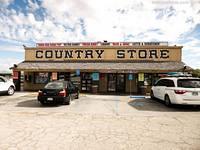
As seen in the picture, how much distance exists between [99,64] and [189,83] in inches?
453

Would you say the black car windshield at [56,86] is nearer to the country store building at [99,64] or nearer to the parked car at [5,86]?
the parked car at [5,86]

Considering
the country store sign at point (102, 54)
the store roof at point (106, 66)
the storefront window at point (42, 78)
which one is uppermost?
the country store sign at point (102, 54)

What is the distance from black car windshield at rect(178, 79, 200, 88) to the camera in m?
12.2

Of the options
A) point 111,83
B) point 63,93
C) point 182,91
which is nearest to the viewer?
point 182,91

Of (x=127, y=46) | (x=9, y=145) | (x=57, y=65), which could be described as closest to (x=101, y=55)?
(x=127, y=46)

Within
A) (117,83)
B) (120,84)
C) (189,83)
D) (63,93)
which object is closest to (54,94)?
(63,93)

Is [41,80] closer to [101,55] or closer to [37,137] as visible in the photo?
[101,55]

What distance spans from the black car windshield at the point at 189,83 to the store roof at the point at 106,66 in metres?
8.27

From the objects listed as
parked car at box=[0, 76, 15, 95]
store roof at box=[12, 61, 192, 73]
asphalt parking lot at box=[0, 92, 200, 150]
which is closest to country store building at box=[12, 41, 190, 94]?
store roof at box=[12, 61, 192, 73]

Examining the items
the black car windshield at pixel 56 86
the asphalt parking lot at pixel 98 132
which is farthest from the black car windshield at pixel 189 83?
the black car windshield at pixel 56 86

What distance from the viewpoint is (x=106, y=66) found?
2183 centimetres

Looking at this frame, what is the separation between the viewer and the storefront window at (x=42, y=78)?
23.8m

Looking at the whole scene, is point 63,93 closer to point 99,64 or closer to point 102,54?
point 99,64

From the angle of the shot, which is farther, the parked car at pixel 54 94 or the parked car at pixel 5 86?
the parked car at pixel 5 86
